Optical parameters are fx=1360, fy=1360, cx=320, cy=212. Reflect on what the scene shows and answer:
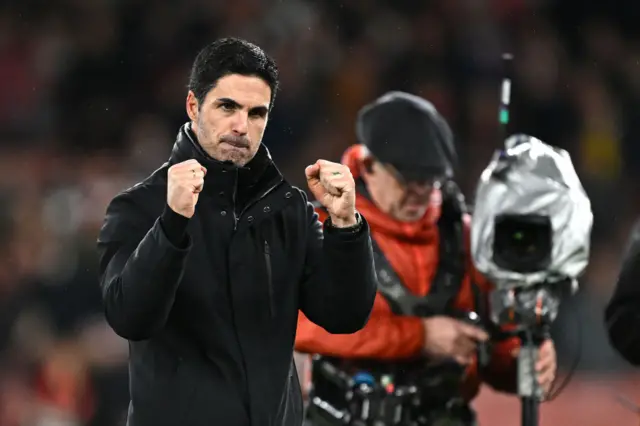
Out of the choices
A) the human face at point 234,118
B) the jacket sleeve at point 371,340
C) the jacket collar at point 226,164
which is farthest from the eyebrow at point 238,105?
the jacket sleeve at point 371,340

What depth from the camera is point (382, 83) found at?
8055 mm

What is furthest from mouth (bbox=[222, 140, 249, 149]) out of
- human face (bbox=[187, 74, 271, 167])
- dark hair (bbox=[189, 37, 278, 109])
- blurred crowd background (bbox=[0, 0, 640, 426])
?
→ blurred crowd background (bbox=[0, 0, 640, 426])

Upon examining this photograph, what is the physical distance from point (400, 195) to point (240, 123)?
1292 millimetres

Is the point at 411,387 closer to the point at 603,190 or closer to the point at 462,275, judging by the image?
the point at 462,275

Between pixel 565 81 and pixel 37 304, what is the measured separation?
4.02 metres

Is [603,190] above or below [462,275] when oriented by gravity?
below

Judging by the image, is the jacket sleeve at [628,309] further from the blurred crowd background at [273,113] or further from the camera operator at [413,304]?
the blurred crowd background at [273,113]

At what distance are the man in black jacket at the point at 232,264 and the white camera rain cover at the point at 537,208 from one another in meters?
0.97

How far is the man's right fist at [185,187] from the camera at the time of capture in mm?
2514

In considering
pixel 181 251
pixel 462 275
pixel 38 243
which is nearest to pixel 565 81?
pixel 38 243

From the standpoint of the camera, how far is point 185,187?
2.51 meters

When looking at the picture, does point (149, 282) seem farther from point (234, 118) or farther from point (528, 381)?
point (528, 381)

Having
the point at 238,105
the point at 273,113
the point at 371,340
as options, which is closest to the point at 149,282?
the point at 238,105

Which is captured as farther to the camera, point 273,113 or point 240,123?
point 273,113
